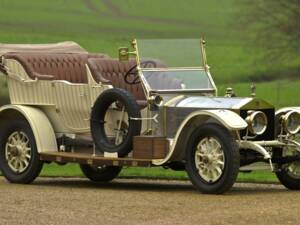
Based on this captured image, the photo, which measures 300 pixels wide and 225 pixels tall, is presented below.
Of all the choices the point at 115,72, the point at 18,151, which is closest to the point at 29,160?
the point at 18,151

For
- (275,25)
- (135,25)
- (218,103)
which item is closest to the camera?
(218,103)

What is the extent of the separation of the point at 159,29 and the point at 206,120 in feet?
210

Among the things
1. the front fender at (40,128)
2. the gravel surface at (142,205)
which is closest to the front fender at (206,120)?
the gravel surface at (142,205)

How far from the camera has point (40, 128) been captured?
1521 cm

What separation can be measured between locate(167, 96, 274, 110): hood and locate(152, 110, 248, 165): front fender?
7.5 inches

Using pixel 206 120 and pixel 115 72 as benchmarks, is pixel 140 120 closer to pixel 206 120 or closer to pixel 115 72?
pixel 206 120

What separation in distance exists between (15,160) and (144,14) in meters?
70.2

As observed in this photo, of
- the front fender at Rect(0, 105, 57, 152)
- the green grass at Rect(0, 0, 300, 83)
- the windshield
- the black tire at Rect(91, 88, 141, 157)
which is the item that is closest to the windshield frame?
the windshield

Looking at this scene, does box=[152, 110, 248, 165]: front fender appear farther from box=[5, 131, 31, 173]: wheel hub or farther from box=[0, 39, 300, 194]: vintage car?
box=[5, 131, 31, 173]: wheel hub

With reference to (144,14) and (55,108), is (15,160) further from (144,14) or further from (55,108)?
(144,14)

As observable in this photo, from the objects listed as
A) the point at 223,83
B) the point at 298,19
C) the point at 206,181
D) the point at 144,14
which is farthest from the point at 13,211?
the point at 144,14

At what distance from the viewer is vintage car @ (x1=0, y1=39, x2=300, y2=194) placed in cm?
1321

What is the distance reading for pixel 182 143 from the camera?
44.8 feet

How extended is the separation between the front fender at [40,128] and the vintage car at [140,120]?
0.6 inches
